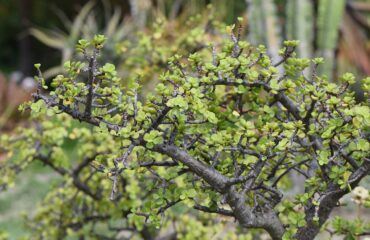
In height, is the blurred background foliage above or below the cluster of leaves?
above

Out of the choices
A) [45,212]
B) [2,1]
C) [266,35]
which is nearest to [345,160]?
[45,212]

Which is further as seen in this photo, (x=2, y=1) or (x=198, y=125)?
(x=2, y=1)

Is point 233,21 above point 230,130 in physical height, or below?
above

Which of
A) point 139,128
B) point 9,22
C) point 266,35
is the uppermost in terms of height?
point 9,22

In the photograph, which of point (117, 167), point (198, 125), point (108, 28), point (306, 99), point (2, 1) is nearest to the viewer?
point (117, 167)

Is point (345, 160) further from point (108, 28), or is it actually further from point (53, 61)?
point (53, 61)

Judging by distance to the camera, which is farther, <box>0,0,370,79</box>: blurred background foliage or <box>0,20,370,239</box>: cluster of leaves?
<box>0,0,370,79</box>: blurred background foliage

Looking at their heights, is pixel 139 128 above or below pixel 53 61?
below

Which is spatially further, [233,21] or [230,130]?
[233,21]

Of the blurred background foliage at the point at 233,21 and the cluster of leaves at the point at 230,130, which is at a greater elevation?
the blurred background foliage at the point at 233,21

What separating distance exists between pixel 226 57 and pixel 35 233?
158cm

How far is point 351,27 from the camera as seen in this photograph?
7430mm

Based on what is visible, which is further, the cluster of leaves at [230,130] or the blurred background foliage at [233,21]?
the blurred background foliage at [233,21]

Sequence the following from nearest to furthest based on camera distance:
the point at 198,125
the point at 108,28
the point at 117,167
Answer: the point at 117,167, the point at 198,125, the point at 108,28
